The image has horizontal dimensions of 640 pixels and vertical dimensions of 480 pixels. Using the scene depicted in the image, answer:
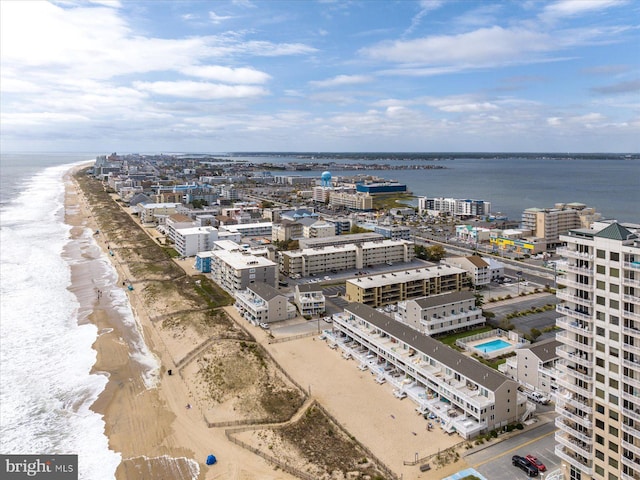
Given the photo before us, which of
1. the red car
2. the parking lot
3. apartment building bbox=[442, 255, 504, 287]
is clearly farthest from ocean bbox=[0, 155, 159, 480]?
apartment building bbox=[442, 255, 504, 287]

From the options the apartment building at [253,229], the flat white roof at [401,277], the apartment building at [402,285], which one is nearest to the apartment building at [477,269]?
the flat white roof at [401,277]

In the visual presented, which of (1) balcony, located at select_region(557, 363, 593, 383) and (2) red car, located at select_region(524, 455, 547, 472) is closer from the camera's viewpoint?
(1) balcony, located at select_region(557, 363, 593, 383)

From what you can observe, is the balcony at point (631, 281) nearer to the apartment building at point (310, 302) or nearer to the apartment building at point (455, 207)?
the apartment building at point (310, 302)

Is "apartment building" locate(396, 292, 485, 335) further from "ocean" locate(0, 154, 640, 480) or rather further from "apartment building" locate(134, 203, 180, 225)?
"apartment building" locate(134, 203, 180, 225)

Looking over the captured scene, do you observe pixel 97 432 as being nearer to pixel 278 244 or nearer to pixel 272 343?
pixel 272 343

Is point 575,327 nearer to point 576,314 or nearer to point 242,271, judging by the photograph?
point 576,314

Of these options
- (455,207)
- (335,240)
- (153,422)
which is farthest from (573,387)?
(455,207)
